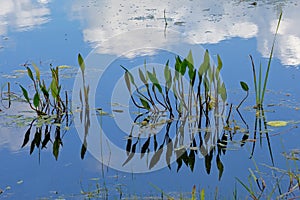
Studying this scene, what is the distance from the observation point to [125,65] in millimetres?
3482

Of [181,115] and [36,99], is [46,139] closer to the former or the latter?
[36,99]

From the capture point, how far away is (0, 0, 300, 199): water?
7.23 feet

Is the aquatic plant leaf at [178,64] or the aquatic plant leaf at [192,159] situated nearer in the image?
the aquatic plant leaf at [192,159]

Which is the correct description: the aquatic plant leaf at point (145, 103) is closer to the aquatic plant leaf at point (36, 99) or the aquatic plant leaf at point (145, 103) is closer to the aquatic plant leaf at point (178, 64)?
the aquatic plant leaf at point (178, 64)

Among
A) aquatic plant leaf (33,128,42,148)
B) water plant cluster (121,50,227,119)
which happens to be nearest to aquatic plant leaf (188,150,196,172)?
water plant cluster (121,50,227,119)

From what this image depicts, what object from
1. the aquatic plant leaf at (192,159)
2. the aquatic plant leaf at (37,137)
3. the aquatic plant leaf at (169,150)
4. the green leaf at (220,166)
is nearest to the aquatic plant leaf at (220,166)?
the green leaf at (220,166)

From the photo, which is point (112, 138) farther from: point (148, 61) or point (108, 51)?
point (108, 51)

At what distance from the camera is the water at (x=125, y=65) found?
86.8 inches

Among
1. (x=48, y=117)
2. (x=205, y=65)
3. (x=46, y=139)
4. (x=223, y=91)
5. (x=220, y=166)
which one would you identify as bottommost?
(x=220, y=166)

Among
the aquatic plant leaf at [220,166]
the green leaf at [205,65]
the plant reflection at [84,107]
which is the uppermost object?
the green leaf at [205,65]

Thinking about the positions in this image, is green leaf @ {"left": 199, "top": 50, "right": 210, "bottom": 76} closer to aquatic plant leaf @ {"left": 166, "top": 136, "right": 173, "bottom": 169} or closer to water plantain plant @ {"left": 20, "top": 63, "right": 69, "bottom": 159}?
aquatic plant leaf @ {"left": 166, "top": 136, "right": 173, "bottom": 169}

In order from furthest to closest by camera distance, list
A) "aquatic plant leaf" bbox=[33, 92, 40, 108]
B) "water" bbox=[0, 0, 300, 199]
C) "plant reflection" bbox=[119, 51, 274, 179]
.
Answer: "aquatic plant leaf" bbox=[33, 92, 40, 108], "plant reflection" bbox=[119, 51, 274, 179], "water" bbox=[0, 0, 300, 199]

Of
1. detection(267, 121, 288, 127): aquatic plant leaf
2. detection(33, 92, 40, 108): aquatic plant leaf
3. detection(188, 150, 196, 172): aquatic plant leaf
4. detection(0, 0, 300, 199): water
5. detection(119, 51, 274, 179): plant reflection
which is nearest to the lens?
detection(0, 0, 300, 199): water

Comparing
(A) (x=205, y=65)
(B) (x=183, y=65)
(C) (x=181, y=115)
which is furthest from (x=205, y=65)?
(C) (x=181, y=115)
